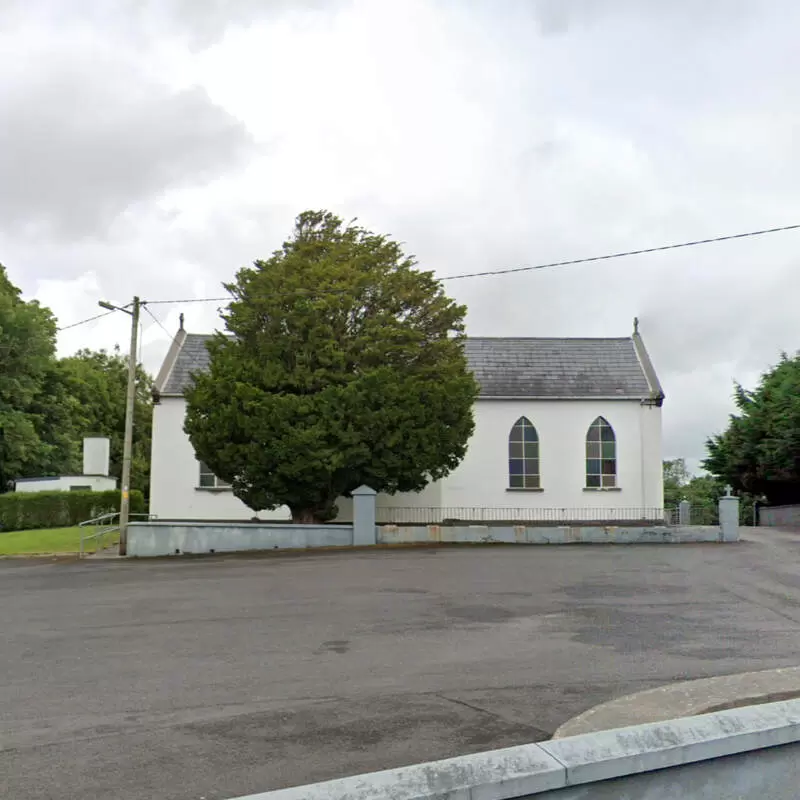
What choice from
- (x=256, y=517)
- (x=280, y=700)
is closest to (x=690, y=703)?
(x=280, y=700)

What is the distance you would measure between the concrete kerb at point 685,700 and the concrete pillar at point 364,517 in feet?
48.9

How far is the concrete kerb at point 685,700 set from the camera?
583 centimetres

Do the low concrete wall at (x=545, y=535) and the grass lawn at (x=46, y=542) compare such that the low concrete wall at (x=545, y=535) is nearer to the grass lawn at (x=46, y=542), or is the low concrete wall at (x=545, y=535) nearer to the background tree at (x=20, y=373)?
the grass lawn at (x=46, y=542)

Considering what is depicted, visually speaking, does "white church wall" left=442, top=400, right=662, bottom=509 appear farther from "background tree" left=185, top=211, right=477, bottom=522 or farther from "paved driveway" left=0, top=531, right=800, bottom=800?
"paved driveway" left=0, top=531, right=800, bottom=800

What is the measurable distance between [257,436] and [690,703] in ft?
53.8

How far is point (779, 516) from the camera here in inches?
1390

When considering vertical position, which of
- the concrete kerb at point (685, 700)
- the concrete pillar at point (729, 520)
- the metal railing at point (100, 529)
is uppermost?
the concrete pillar at point (729, 520)

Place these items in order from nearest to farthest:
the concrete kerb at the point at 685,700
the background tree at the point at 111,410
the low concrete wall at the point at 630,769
Answer: the low concrete wall at the point at 630,769, the concrete kerb at the point at 685,700, the background tree at the point at 111,410

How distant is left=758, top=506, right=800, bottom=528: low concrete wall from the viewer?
33281 mm

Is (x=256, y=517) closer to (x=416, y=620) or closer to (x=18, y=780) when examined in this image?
(x=416, y=620)

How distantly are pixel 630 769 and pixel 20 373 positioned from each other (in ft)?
141

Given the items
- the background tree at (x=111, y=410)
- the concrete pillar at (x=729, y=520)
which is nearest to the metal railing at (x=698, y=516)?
the concrete pillar at (x=729, y=520)

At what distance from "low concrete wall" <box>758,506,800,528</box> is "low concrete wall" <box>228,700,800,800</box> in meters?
30.9

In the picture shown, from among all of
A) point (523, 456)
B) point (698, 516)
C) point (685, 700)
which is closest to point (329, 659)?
point (685, 700)
